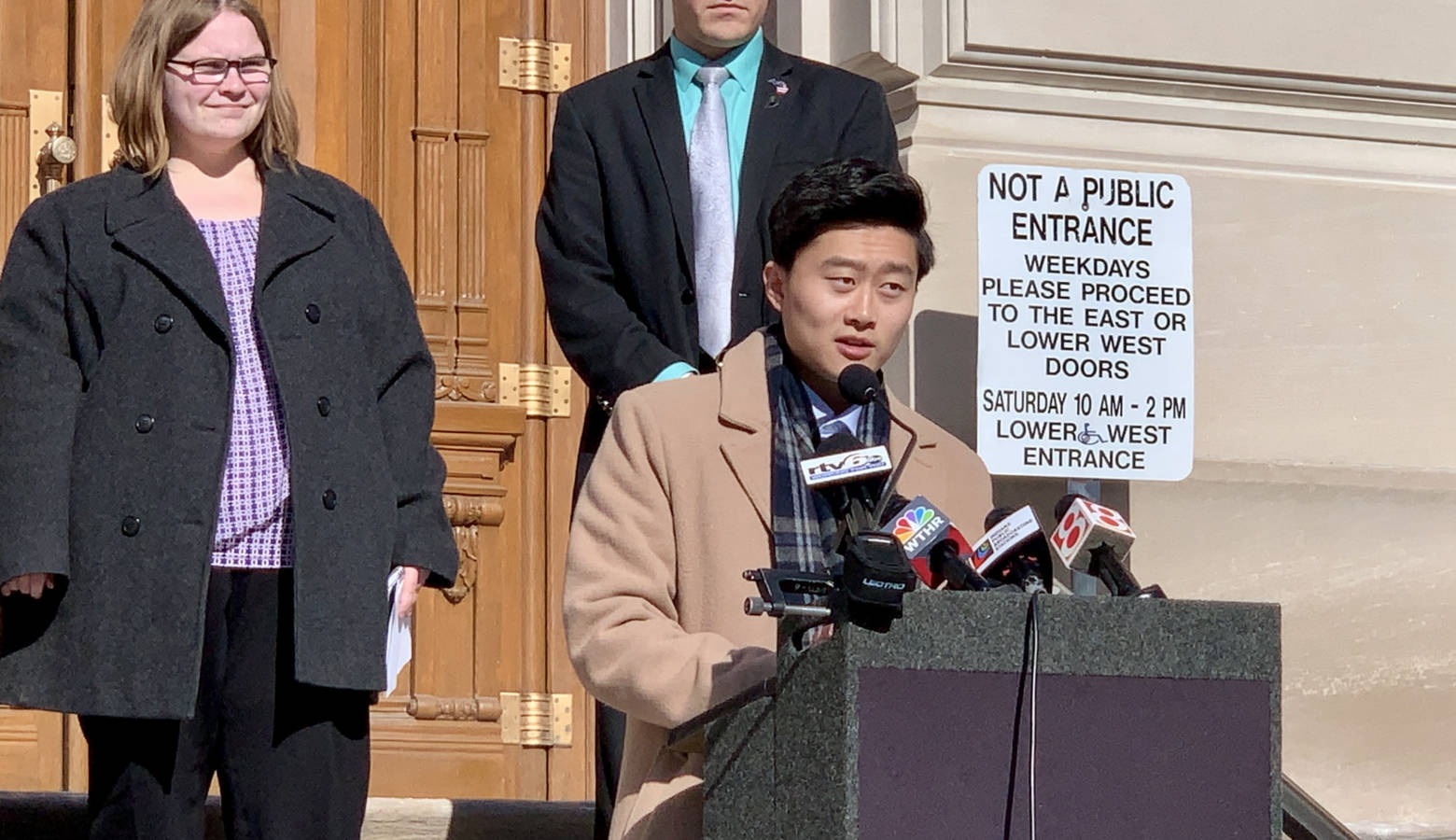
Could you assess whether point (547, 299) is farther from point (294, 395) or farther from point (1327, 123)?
point (1327, 123)

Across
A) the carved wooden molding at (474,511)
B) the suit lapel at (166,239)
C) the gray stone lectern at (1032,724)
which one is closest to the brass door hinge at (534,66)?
the carved wooden molding at (474,511)

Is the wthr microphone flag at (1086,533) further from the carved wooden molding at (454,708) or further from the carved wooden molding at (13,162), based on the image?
the carved wooden molding at (13,162)

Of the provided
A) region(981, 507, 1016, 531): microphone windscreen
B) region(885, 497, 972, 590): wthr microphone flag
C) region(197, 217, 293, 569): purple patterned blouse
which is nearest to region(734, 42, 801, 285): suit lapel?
region(197, 217, 293, 569): purple patterned blouse

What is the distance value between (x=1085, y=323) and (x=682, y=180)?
85cm

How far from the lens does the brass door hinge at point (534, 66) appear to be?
6848 millimetres

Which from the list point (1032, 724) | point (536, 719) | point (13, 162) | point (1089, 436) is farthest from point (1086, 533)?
point (13, 162)

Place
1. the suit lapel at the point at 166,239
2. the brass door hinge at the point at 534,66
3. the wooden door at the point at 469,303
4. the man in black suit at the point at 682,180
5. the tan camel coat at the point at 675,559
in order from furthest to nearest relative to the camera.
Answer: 1. the brass door hinge at the point at 534,66
2. the wooden door at the point at 469,303
3. the man in black suit at the point at 682,180
4. the suit lapel at the point at 166,239
5. the tan camel coat at the point at 675,559

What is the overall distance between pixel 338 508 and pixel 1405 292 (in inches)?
121

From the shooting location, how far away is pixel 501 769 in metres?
6.52

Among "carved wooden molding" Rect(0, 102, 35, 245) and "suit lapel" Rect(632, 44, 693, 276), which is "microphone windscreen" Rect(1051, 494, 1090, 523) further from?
"carved wooden molding" Rect(0, 102, 35, 245)

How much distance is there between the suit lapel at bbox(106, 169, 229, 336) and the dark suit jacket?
825 mm

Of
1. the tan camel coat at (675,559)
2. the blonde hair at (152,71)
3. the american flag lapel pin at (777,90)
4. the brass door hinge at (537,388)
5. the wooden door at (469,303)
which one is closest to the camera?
the tan camel coat at (675,559)

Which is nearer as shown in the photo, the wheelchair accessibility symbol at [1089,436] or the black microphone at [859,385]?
the black microphone at [859,385]

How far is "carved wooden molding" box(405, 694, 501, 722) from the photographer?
652 centimetres
